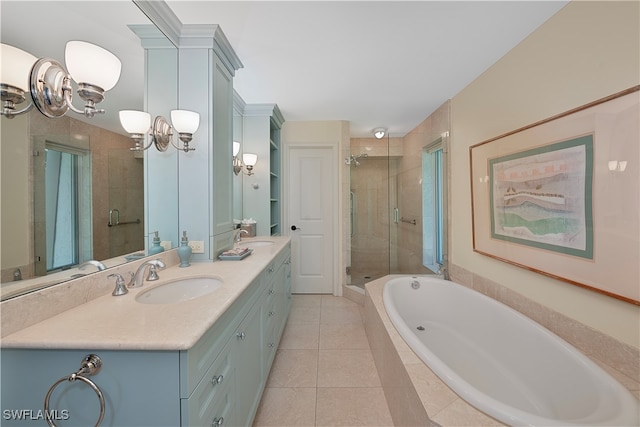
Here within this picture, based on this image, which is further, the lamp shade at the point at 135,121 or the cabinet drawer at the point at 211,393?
the lamp shade at the point at 135,121

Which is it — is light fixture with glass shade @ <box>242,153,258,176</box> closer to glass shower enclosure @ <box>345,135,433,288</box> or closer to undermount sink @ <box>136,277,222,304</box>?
glass shower enclosure @ <box>345,135,433,288</box>

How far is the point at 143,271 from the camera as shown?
1191 mm

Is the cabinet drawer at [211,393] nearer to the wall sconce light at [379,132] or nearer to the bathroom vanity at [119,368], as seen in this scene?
the bathroom vanity at [119,368]

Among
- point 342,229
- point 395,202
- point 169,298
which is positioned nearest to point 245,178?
point 342,229

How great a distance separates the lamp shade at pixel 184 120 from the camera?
1.47 meters

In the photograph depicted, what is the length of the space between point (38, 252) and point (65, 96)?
602mm

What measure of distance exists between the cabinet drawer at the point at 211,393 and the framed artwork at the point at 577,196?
1.80 meters

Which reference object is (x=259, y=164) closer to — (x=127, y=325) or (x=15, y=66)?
(x=15, y=66)

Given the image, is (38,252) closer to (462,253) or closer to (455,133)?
(462,253)

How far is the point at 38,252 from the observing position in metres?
0.86

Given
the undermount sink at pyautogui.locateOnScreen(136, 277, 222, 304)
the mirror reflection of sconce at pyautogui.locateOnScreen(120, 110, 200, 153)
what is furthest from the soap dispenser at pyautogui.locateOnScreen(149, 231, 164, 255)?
the mirror reflection of sconce at pyautogui.locateOnScreen(120, 110, 200, 153)

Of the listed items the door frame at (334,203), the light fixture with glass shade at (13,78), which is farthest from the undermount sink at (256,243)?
the light fixture with glass shade at (13,78)

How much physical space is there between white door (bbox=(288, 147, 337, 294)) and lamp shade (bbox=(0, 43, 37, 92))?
2.60m

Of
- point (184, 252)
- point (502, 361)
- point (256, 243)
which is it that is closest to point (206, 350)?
point (184, 252)
